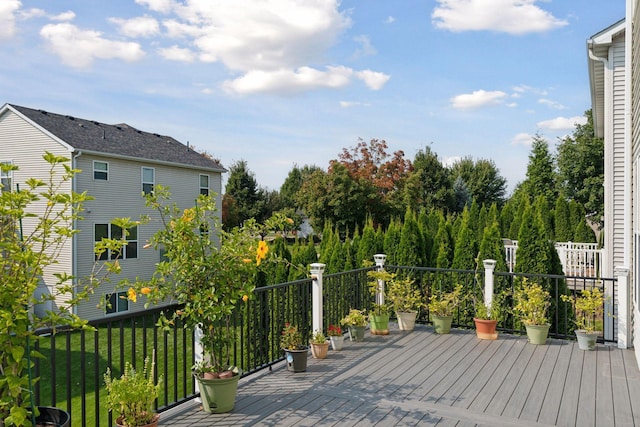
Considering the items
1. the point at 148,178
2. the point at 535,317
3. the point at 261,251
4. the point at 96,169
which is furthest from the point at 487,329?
the point at 148,178

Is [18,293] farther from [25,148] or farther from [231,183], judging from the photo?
[231,183]

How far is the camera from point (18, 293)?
89.8 inches

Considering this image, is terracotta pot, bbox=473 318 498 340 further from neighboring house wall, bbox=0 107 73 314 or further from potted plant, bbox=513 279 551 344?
neighboring house wall, bbox=0 107 73 314

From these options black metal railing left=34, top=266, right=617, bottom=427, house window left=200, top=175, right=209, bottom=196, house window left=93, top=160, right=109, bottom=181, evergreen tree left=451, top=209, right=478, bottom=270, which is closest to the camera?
black metal railing left=34, top=266, right=617, bottom=427

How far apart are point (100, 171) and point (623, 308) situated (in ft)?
50.6

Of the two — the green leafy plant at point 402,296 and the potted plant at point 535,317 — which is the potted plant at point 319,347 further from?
the potted plant at point 535,317

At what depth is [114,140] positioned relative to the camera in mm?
17578

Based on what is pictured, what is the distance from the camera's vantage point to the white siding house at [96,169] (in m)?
15.8

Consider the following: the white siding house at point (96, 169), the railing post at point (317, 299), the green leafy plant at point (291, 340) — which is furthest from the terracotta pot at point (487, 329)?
the white siding house at point (96, 169)

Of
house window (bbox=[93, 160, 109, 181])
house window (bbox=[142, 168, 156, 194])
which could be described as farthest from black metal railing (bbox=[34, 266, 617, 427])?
house window (bbox=[142, 168, 156, 194])

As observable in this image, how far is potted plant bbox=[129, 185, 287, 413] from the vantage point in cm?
369

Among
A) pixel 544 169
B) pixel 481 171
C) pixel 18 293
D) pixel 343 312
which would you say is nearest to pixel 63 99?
pixel 343 312

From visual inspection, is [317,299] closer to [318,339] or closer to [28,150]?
[318,339]

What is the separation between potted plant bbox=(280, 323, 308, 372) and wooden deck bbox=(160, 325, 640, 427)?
91 mm
